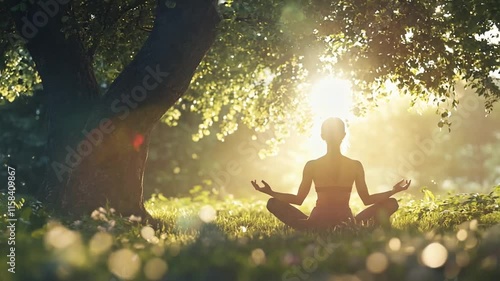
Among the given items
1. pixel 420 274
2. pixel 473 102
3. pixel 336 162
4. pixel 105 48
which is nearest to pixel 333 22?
pixel 336 162

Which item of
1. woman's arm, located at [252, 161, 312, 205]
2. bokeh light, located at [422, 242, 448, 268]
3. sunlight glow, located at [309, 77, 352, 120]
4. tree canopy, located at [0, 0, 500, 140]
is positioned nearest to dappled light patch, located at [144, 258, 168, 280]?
bokeh light, located at [422, 242, 448, 268]

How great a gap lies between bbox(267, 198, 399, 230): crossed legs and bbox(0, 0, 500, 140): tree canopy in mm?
3764

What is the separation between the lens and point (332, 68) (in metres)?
17.5

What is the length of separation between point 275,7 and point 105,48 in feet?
14.8

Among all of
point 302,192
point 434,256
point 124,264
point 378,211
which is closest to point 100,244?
point 124,264

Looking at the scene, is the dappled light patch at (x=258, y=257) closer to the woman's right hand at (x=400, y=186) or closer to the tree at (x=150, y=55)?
the woman's right hand at (x=400, y=186)

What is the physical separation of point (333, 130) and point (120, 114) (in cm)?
447

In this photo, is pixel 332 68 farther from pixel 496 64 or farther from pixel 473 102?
pixel 473 102

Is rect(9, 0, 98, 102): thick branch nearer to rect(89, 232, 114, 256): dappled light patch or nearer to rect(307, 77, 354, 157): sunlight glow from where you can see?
rect(89, 232, 114, 256): dappled light patch

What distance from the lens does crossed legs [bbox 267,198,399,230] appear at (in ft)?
37.5

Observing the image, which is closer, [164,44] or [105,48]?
[164,44]

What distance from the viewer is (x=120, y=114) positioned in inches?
522

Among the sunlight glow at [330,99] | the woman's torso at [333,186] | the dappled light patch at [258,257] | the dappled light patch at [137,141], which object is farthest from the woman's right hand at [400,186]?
the sunlight glow at [330,99]

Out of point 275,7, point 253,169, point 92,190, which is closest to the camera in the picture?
point 92,190
